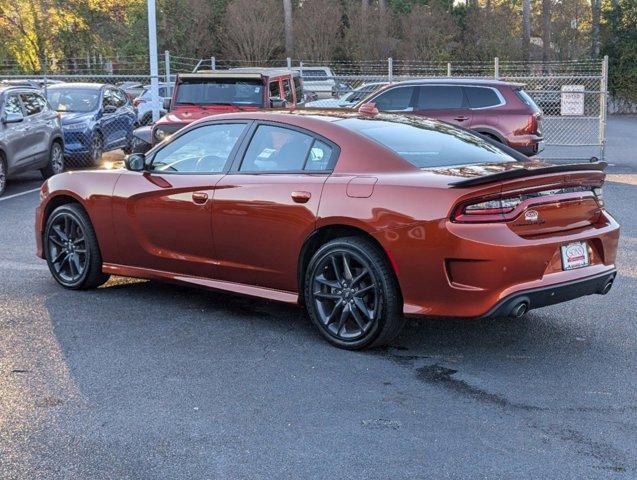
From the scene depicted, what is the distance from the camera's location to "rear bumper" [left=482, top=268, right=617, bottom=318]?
5.06 meters

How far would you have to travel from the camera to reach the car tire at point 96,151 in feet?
54.7

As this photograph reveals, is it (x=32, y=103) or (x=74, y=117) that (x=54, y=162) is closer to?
(x=32, y=103)

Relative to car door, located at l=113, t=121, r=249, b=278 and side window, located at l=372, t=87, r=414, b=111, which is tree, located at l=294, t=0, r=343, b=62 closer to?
side window, located at l=372, t=87, r=414, b=111

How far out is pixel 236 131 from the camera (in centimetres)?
643

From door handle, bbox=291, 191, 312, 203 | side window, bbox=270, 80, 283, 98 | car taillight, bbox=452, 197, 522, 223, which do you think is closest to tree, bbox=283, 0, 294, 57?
side window, bbox=270, 80, 283, 98

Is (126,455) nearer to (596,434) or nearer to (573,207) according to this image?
(596,434)

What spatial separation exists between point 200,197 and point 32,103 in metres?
9.09

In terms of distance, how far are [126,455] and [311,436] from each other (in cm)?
90

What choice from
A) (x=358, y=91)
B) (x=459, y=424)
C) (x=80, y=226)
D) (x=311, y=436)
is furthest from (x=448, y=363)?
(x=358, y=91)

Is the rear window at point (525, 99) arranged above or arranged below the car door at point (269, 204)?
above

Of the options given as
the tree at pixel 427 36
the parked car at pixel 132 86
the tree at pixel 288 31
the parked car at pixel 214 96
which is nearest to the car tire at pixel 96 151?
the parked car at pixel 214 96

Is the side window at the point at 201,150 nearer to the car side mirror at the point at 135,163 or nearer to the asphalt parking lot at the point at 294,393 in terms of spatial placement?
the car side mirror at the point at 135,163

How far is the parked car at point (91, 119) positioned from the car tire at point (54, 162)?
3.05 ft

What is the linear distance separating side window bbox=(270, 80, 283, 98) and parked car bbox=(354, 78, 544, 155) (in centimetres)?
141
